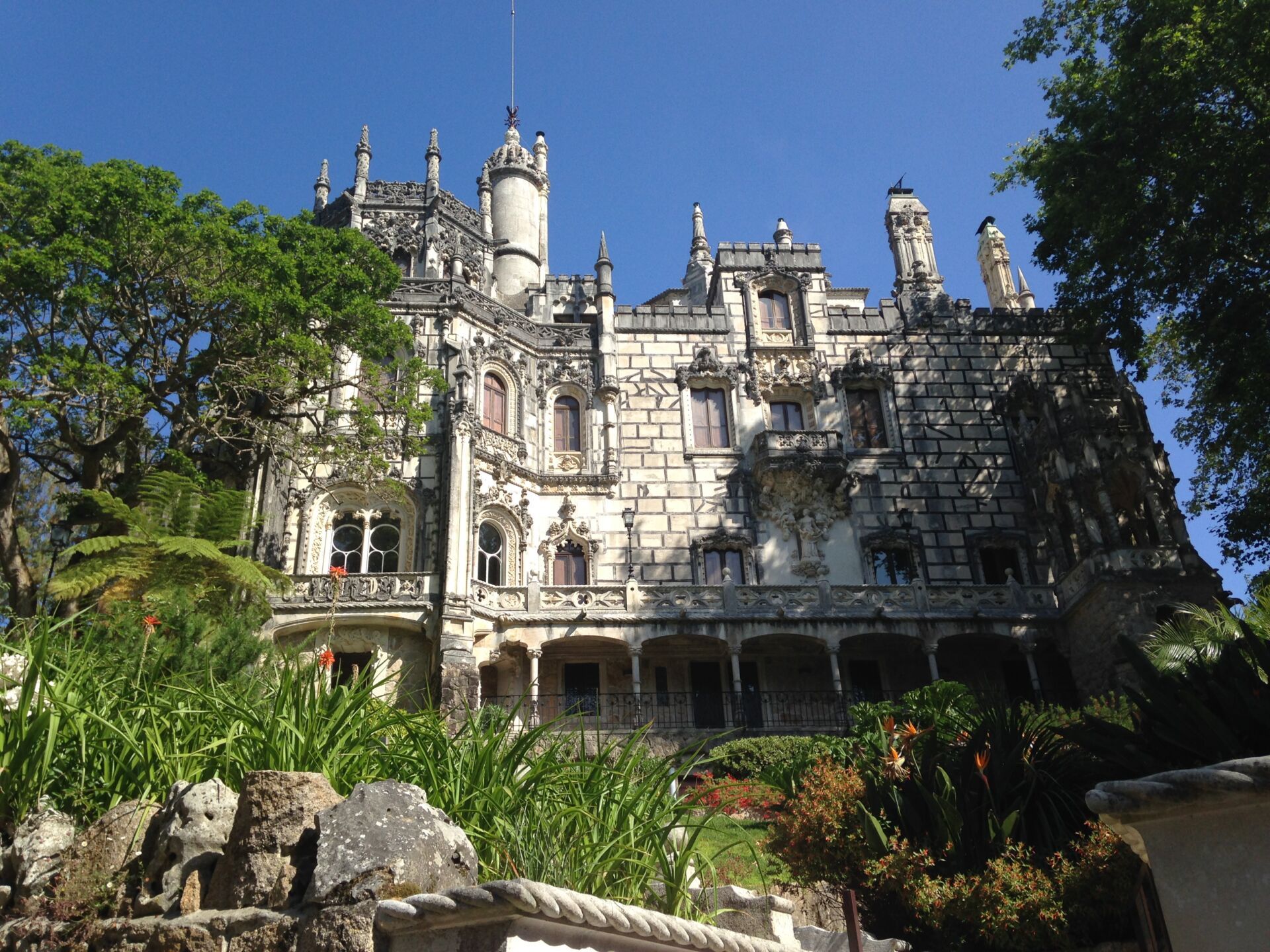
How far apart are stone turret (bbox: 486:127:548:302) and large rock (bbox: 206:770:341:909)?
31454mm

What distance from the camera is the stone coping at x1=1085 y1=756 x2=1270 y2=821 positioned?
14.0ft

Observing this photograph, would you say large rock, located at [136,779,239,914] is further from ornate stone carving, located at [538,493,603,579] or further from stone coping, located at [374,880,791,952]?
ornate stone carving, located at [538,493,603,579]

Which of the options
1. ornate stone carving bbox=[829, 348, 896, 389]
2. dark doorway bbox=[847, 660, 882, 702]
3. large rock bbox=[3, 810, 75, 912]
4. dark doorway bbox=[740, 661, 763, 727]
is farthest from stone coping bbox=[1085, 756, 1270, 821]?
ornate stone carving bbox=[829, 348, 896, 389]

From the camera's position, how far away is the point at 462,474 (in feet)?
81.6

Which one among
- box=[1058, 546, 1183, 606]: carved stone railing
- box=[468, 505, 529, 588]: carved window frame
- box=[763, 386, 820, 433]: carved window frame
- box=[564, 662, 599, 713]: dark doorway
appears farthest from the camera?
box=[763, 386, 820, 433]: carved window frame

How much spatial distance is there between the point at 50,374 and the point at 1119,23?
23656mm

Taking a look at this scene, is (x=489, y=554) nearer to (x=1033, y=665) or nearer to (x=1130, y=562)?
(x=1033, y=665)

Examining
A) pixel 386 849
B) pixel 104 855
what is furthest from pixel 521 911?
pixel 104 855

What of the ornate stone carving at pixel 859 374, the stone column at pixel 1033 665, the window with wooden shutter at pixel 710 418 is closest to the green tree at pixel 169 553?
the window with wooden shutter at pixel 710 418

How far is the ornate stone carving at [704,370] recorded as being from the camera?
98.7 feet

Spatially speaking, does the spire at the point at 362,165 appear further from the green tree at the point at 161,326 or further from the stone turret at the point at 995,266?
the stone turret at the point at 995,266

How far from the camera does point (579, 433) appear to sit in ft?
95.5

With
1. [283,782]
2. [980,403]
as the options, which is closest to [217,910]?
[283,782]

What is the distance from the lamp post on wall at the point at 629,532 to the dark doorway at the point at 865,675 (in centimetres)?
598
